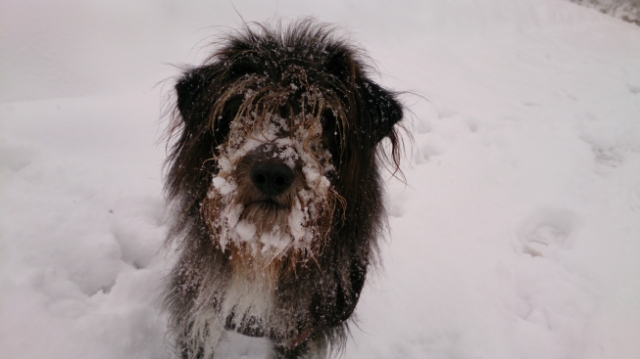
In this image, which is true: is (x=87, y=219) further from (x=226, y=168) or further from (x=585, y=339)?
(x=585, y=339)

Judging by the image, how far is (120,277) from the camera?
2.35 metres

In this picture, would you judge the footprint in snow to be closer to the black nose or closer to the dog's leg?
the dog's leg

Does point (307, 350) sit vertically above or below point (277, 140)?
below

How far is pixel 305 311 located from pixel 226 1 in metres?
4.77

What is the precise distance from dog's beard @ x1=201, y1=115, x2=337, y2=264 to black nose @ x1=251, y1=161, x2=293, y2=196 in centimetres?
2

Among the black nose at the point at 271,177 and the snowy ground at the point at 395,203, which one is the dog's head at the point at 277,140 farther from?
the snowy ground at the point at 395,203

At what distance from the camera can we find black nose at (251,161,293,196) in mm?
1348

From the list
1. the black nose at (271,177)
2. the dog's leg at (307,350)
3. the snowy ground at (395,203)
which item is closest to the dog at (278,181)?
the black nose at (271,177)

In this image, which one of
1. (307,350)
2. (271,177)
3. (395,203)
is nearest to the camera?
(271,177)

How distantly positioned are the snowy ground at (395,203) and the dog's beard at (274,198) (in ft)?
3.41

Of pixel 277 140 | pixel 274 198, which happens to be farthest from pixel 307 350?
pixel 277 140

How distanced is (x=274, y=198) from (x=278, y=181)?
0.07 meters

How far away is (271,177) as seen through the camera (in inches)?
53.3

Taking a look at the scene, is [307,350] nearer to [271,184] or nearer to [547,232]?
[271,184]
